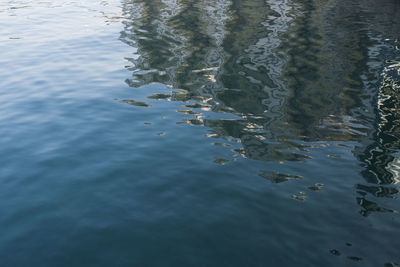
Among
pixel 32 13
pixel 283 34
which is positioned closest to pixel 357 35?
pixel 283 34

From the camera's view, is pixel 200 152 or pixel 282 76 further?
pixel 282 76

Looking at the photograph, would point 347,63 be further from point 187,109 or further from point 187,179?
point 187,179

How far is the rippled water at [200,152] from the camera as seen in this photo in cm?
799

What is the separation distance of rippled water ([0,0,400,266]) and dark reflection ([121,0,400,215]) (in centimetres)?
9

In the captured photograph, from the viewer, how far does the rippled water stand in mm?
7992

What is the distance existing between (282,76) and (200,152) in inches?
343

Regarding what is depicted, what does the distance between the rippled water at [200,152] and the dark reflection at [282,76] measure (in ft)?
0.30

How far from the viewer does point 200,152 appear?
39.1ft

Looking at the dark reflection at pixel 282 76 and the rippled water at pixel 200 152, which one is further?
the dark reflection at pixel 282 76

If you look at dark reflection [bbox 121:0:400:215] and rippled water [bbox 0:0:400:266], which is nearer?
rippled water [bbox 0:0:400:266]

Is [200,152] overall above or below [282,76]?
below

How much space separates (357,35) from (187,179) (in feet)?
70.0

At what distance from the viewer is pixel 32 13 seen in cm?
3597

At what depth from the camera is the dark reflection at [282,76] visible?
12234mm
